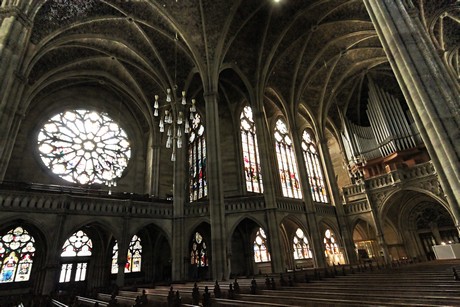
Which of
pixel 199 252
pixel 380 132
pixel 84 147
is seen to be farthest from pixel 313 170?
pixel 84 147

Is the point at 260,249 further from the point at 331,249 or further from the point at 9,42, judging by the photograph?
the point at 9,42

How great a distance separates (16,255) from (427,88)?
1916cm

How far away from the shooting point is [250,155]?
19969mm

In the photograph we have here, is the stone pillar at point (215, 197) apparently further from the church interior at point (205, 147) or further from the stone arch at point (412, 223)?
the stone arch at point (412, 223)

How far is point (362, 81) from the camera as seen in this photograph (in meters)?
22.4

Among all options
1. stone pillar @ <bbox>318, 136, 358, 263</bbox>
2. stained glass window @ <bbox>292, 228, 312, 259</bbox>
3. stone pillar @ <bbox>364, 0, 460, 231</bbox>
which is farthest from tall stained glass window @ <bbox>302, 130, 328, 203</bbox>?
stone pillar @ <bbox>364, 0, 460, 231</bbox>

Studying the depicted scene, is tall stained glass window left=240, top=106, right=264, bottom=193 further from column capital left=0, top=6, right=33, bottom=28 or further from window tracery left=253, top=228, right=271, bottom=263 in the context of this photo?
column capital left=0, top=6, right=33, bottom=28

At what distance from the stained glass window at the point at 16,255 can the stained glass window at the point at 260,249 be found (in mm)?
13097

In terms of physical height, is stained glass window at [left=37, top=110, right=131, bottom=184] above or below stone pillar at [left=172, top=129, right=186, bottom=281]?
above

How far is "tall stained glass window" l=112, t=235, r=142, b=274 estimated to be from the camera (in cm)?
1606

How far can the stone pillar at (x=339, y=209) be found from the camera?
1822cm

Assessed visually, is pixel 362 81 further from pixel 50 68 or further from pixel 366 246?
pixel 50 68

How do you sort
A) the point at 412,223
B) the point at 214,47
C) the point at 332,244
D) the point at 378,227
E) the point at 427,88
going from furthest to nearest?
the point at 332,244
the point at 412,223
the point at 378,227
the point at 214,47
the point at 427,88

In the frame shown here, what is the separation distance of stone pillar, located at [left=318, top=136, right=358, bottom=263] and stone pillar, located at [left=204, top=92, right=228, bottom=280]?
10.1m
